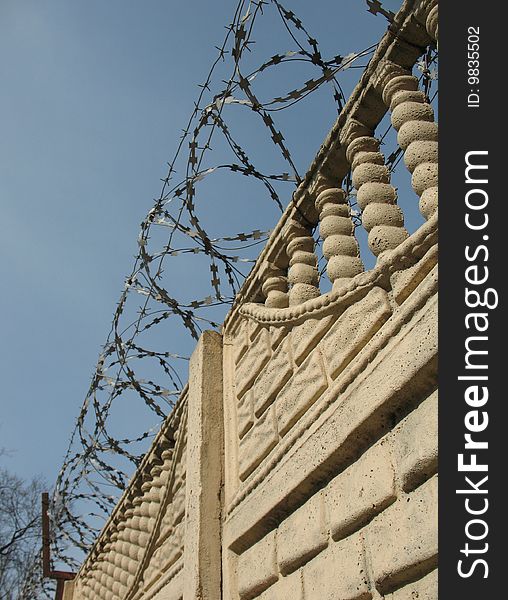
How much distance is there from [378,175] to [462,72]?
64 cm

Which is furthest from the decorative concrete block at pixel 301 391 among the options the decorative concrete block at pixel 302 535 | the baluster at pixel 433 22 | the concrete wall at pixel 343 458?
the baluster at pixel 433 22

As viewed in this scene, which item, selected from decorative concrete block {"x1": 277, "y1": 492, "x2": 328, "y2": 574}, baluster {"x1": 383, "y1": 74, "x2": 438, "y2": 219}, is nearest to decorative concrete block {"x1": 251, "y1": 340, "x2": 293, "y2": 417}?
decorative concrete block {"x1": 277, "y1": 492, "x2": 328, "y2": 574}

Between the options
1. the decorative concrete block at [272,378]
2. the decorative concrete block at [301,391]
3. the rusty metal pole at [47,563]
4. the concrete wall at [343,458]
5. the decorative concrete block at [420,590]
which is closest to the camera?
the decorative concrete block at [420,590]

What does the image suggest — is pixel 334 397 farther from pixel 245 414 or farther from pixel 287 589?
pixel 245 414

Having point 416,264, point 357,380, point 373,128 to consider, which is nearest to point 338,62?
point 373,128

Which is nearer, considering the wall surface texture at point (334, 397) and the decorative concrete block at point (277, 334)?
the wall surface texture at point (334, 397)

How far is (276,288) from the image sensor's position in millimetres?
3324

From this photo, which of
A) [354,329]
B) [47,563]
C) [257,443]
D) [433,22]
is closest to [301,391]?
[354,329]

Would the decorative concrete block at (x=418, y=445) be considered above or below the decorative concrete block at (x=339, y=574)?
above

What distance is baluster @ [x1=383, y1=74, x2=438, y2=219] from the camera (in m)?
2.12

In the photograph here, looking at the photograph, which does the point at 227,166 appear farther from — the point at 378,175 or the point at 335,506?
the point at 335,506

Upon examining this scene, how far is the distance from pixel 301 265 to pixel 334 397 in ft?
2.65

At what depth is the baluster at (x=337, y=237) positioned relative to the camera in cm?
263

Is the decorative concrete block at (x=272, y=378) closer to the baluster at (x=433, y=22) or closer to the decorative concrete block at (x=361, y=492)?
the decorative concrete block at (x=361, y=492)
